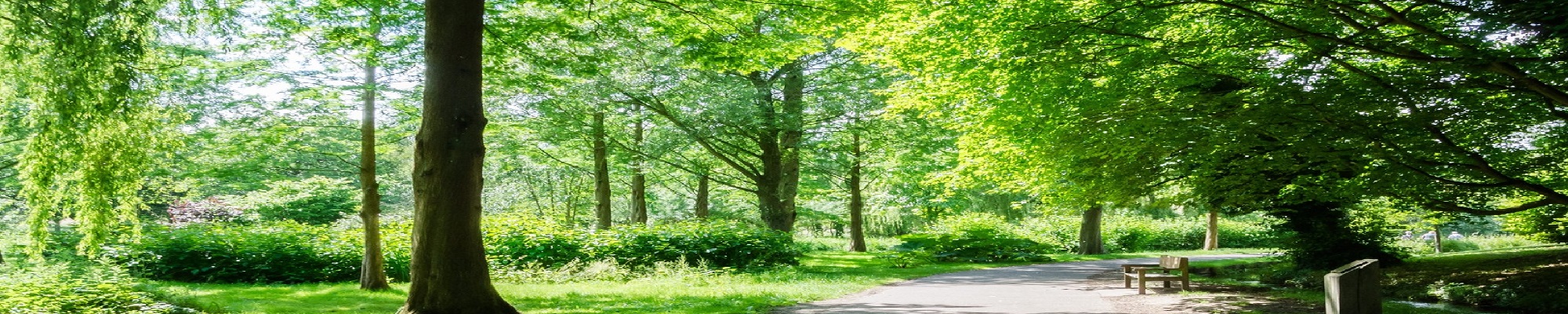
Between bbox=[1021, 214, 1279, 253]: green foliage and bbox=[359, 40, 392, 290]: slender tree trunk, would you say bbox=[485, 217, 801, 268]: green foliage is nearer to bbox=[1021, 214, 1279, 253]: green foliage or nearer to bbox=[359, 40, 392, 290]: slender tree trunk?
bbox=[359, 40, 392, 290]: slender tree trunk

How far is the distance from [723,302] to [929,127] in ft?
47.7

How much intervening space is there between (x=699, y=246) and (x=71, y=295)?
38.0 feet

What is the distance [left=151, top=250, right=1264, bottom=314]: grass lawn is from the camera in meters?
11.3

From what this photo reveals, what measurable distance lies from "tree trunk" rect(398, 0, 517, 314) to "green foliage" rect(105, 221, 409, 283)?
25.0 ft

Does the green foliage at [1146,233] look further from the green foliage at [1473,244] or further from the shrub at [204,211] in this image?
the shrub at [204,211]

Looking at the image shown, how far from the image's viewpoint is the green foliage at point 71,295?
27.3ft

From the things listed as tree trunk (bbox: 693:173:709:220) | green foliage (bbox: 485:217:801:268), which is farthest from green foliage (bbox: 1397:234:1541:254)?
green foliage (bbox: 485:217:801:268)

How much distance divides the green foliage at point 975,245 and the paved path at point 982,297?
20.0 ft

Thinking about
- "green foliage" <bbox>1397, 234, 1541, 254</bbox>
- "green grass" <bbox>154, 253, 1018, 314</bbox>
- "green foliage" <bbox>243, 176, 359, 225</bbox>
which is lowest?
"green foliage" <bbox>1397, 234, 1541, 254</bbox>

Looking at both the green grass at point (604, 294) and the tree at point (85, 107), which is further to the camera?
the green grass at point (604, 294)

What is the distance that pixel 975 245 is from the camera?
2516 centimetres

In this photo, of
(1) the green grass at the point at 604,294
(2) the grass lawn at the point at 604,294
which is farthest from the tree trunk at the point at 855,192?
(1) the green grass at the point at 604,294

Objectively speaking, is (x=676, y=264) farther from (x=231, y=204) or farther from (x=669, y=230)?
(x=231, y=204)

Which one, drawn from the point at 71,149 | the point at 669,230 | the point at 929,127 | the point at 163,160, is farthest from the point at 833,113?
the point at 71,149
